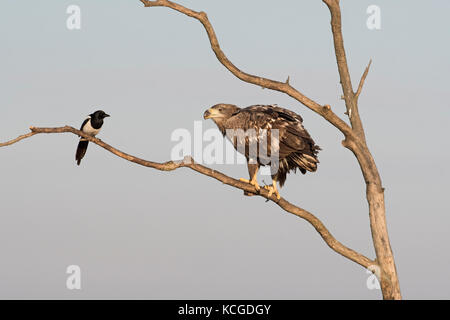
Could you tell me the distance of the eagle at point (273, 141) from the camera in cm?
1077

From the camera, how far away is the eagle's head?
11406 millimetres

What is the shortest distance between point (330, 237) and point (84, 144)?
687 centimetres

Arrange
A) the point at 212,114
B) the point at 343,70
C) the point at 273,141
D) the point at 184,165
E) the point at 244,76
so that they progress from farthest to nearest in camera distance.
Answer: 1. the point at 343,70
2. the point at 244,76
3. the point at 212,114
4. the point at 273,141
5. the point at 184,165

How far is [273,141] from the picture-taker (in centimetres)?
1076

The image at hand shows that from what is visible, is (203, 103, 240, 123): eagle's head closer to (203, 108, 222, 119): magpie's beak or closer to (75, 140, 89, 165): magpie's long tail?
(203, 108, 222, 119): magpie's beak

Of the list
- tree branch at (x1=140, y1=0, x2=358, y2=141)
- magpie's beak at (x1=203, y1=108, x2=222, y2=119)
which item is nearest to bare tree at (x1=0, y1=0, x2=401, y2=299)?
tree branch at (x1=140, y1=0, x2=358, y2=141)

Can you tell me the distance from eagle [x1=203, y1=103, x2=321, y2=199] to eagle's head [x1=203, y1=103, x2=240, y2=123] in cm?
13

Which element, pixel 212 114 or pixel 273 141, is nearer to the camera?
pixel 273 141

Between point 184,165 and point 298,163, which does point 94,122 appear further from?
point 298,163

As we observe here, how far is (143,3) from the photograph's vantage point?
39.6ft

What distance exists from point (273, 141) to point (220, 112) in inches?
48.4

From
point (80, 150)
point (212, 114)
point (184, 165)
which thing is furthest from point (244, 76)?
point (80, 150)
